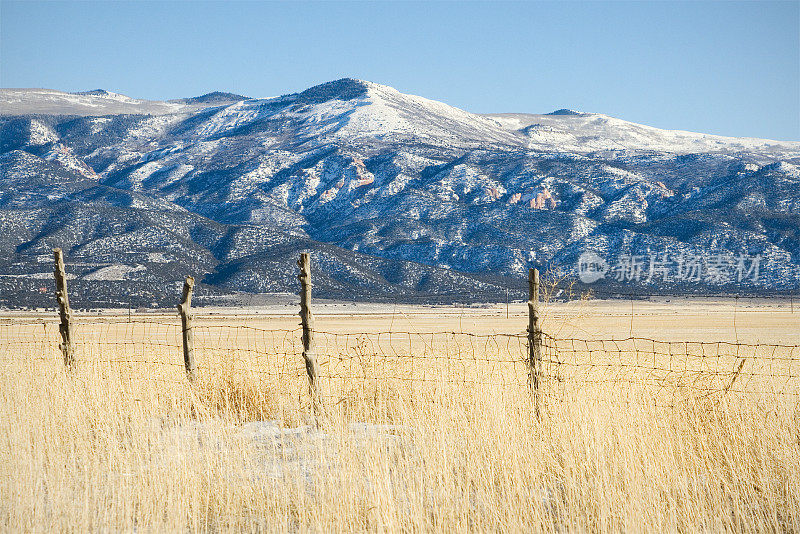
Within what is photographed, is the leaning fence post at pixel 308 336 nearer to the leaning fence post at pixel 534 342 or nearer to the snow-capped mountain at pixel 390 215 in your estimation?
the leaning fence post at pixel 534 342

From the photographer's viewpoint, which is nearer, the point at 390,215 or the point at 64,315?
the point at 64,315

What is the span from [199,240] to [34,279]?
108 feet

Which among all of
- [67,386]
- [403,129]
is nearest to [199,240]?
[403,129]

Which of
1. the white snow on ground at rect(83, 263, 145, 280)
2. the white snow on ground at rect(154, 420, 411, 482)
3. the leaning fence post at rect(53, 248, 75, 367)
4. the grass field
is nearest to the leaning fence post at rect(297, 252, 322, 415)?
the grass field

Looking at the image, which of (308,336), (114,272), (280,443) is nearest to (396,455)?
(280,443)

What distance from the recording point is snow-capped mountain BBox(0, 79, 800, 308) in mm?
103188

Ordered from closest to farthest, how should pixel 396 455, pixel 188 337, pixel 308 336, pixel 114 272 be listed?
1. pixel 396 455
2. pixel 308 336
3. pixel 188 337
4. pixel 114 272

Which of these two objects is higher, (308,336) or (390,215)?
(390,215)

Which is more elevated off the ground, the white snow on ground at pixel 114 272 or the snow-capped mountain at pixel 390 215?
the snow-capped mountain at pixel 390 215

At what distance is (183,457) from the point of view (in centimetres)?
719

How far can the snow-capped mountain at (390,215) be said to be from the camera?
103m

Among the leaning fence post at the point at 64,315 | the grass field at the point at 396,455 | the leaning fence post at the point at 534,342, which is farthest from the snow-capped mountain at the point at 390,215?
the leaning fence post at the point at 534,342

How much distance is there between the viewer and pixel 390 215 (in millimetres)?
142250

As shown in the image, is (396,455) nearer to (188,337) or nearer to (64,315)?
(188,337)
